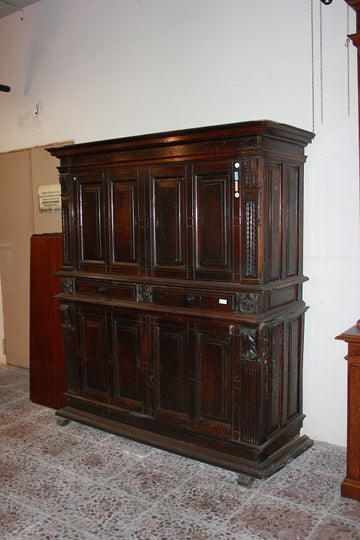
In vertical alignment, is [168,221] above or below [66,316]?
above

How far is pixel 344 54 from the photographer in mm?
3336

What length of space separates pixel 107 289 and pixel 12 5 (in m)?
3.32

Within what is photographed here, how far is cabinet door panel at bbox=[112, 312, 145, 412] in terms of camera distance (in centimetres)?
367

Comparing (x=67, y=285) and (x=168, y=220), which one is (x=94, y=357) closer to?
(x=67, y=285)

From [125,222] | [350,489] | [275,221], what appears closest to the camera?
[350,489]

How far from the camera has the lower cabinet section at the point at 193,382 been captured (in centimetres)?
316

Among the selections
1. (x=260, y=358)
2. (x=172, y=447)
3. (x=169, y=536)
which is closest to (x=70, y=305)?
(x=172, y=447)

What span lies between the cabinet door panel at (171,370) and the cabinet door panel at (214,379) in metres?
0.12

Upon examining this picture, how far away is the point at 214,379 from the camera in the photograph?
3303 millimetres

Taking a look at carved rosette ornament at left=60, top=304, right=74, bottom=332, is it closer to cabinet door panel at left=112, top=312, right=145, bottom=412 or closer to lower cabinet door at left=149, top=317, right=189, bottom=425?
cabinet door panel at left=112, top=312, right=145, bottom=412

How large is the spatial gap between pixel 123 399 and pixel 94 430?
16.8 inches

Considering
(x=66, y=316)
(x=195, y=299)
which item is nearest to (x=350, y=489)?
(x=195, y=299)

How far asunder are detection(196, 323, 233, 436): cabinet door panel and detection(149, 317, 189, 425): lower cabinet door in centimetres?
11

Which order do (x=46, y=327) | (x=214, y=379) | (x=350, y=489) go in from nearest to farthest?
(x=350, y=489) → (x=214, y=379) → (x=46, y=327)
